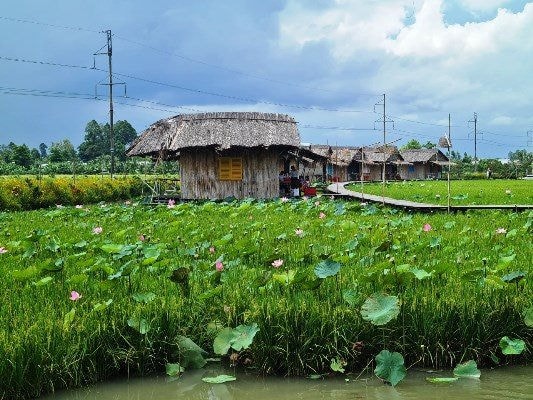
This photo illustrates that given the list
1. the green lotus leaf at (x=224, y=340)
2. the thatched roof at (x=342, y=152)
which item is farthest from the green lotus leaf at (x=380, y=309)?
the thatched roof at (x=342, y=152)

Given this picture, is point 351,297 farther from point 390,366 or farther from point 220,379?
point 220,379

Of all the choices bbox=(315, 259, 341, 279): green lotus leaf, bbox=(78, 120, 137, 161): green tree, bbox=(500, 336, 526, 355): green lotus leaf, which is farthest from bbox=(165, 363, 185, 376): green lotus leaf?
bbox=(78, 120, 137, 161): green tree

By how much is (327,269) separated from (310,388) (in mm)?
1005

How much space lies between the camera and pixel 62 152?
84062 millimetres

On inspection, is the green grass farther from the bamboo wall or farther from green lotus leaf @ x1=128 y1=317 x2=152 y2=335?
green lotus leaf @ x1=128 y1=317 x2=152 y2=335

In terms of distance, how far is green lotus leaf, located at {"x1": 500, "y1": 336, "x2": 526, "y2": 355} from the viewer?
12.5 feet

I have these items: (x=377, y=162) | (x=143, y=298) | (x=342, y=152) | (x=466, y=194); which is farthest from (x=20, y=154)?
(x=143, y=298)

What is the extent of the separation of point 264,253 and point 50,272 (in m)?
2.43

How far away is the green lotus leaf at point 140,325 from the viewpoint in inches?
150

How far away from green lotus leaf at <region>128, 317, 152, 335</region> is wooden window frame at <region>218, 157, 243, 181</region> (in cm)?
2023

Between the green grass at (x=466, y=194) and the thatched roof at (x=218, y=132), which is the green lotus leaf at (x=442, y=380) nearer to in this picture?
the green grass at (x=466, y=194)

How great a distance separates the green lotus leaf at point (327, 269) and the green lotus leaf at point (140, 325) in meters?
1.34

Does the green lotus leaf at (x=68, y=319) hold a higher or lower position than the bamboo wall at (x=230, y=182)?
lower

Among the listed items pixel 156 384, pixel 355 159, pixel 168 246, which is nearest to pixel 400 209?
pixel 168 246
